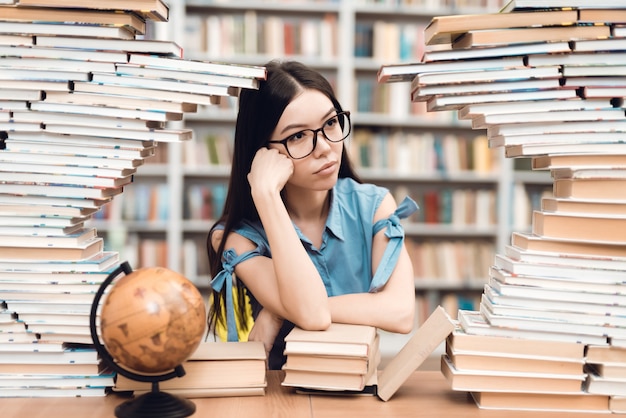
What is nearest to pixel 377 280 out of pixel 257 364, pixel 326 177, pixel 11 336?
pixel 326 177

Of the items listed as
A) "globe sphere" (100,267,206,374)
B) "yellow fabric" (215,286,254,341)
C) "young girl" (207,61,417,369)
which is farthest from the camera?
"yellow fabric" (215,286,254,341)

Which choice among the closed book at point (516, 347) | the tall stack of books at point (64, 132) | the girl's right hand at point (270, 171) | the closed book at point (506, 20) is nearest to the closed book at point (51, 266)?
the tall stack of books at point (64, 132)

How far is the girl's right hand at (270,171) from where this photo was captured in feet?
4.91

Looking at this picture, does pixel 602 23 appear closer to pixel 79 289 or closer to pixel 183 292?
pixel 183 292

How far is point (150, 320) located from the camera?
110cm

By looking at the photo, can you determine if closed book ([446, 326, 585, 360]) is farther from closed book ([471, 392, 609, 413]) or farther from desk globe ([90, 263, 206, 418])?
desk globe ([90, 263, 206, 418])

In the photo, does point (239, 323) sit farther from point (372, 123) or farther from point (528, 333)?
point (372, 123)

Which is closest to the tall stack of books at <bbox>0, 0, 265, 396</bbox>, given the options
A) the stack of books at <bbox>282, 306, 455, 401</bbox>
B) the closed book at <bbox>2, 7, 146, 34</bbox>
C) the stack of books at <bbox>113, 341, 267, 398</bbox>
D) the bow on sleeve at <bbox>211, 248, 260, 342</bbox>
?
the closed book at <bbox>2, 7, 146, 34</bbox>

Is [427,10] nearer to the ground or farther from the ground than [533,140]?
farther from the ground

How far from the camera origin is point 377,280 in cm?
154

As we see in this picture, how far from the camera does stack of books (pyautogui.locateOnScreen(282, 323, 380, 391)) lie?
1274 millimetres

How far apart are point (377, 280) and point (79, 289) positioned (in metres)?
0.65

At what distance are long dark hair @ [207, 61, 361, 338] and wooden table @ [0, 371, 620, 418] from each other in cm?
46

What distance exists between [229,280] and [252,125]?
0.40 meters
